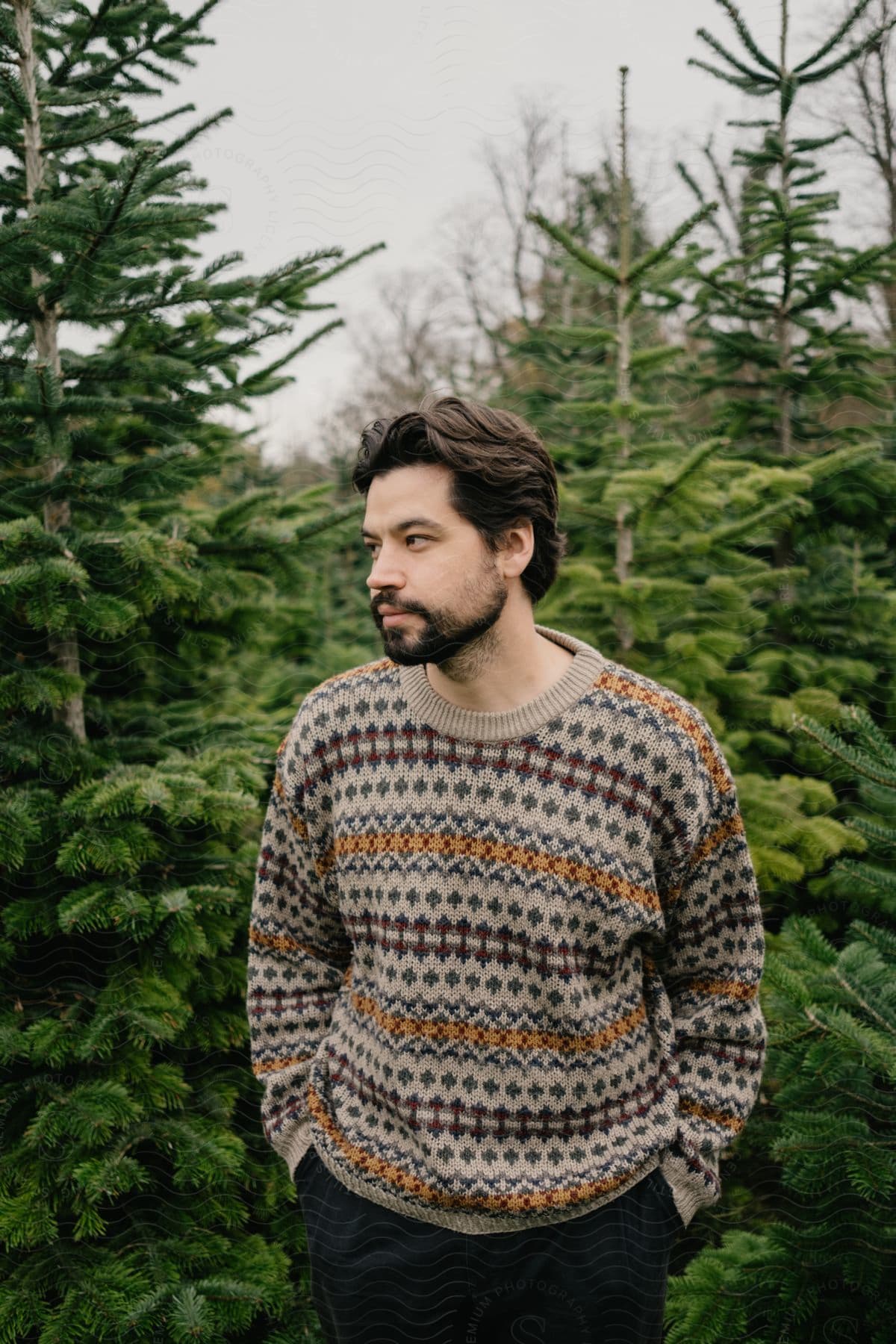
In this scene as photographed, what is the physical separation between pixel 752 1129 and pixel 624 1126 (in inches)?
37.6

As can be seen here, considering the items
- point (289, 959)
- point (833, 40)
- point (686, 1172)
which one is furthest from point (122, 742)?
point (833, 40)

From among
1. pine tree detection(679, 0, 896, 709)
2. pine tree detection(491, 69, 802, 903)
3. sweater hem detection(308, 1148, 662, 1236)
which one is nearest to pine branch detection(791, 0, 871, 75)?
pine tree detection(679, 0, 896, 709)

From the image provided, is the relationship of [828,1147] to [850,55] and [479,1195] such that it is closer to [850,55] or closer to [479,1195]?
[479,1195]

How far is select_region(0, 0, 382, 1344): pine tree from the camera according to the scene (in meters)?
1.82

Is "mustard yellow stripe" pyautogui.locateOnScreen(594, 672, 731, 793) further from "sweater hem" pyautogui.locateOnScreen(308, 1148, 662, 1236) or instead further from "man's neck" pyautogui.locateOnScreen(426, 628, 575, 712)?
"sweater hem" pyautogui.locateOnScreen(308, 1148, 662, 1236)

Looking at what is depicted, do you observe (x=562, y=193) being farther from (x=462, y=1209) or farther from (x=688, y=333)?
(x=462, y=1209)

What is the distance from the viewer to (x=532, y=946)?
118cm

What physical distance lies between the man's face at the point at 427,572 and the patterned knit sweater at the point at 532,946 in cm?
9

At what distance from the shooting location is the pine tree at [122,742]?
5.98 ft

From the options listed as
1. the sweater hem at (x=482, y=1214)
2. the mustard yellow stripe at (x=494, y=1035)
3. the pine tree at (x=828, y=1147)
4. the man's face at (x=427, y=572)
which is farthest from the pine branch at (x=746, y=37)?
the sweater hem at (x=482, y=1214)

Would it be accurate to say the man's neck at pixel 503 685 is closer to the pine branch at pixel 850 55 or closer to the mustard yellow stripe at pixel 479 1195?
the mustard yellow stripe at pixel 479 1195

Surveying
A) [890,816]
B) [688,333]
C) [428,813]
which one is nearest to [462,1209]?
[428,813]

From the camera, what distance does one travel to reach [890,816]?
1.94 meters

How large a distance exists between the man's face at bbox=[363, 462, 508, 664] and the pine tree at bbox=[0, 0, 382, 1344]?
0.89 metres
